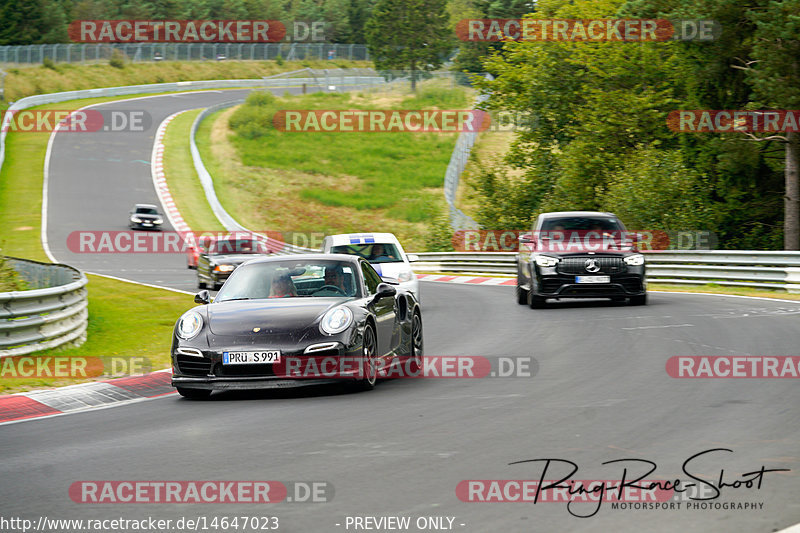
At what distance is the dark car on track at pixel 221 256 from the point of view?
2633 centimetres

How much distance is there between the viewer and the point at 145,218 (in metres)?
46.6

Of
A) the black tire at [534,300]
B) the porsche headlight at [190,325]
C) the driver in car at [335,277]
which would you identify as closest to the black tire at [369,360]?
the driver in car at [335,277]

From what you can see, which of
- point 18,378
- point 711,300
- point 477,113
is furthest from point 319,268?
point 477,113

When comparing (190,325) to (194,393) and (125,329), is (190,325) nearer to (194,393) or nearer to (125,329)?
(194,393)

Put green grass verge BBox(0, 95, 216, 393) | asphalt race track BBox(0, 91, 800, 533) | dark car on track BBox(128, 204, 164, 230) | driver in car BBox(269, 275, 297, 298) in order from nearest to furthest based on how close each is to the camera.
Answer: asphalt race track BBox(0, 91, 800, 533), driver in car BBox(269, 275, 297, 298), green grass verge BBox(0, 95, 216, 393), dark car on track BBox(128, 204, 164, 230)

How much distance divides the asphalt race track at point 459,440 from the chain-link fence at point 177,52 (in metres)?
82.6

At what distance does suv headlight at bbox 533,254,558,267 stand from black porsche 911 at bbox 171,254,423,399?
8408mm

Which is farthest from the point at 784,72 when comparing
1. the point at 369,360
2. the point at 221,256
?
the point at 369,360

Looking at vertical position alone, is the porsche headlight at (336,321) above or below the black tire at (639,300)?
above

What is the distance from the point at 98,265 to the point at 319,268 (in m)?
26.7

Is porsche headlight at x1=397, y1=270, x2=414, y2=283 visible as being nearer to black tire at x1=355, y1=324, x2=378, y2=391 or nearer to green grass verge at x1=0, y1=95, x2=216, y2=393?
green grass verge at x1=0, y1=95, x2=216, y2=393

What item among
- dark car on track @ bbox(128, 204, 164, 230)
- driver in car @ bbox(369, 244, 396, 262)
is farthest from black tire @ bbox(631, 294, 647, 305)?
dark car on track @ bbox(128, 204, 164, 230)

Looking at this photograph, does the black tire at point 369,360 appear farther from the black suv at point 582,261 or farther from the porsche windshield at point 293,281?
the black suv at point 582,261

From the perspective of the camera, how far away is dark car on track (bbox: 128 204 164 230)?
46.4 metres
